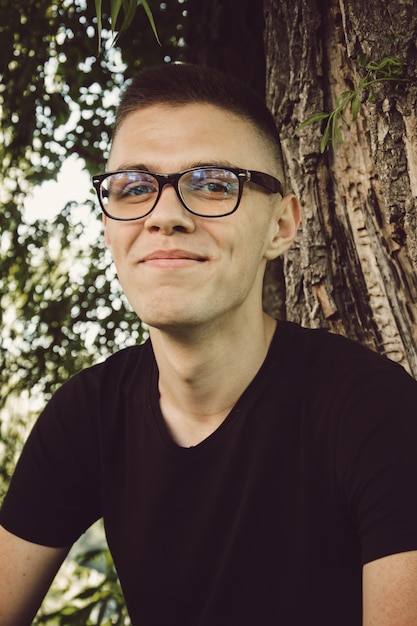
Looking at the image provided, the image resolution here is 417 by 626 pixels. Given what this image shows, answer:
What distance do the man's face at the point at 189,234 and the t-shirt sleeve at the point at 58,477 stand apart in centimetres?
48

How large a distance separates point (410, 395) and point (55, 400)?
114 centimetres

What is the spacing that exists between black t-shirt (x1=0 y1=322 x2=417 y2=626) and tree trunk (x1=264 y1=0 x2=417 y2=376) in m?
0.37

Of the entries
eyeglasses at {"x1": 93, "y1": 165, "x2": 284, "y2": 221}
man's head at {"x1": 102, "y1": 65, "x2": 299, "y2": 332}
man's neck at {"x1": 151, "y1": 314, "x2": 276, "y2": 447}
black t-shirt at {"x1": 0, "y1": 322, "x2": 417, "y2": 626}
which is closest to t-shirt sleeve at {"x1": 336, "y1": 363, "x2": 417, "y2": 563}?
black t-shirt at {"x1": 0, "y1": 322, "x2": 417, "y2": 626}

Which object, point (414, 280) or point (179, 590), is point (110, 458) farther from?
point (414, 280)

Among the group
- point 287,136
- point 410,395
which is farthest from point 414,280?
point 287,136

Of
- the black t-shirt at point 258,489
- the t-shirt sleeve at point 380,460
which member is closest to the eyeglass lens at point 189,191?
the black t-shirt at point 258,489

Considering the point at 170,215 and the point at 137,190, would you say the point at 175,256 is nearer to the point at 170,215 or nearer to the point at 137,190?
the point at 170,215

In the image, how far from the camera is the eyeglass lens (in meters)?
1.88

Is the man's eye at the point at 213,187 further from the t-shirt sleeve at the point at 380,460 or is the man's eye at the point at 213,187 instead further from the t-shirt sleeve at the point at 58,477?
the t-shirt sleeve at the point at 58,477

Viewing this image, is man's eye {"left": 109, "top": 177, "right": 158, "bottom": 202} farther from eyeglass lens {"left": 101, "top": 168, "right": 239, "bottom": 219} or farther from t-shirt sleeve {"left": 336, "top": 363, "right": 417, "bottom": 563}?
t-shirt sleeve {"left": 336, "top": 363, "right": 417, "bottom": 563}

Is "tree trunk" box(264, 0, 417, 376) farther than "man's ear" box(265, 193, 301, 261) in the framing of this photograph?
No

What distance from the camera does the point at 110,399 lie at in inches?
86.7

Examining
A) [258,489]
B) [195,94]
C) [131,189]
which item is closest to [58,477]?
[258,489]

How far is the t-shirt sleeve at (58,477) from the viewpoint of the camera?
215cm
